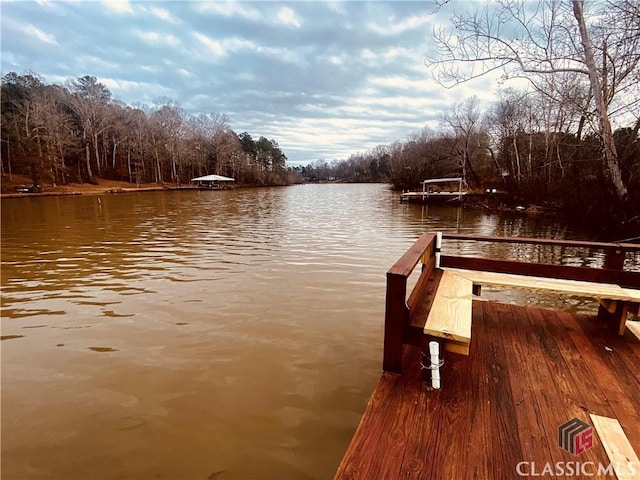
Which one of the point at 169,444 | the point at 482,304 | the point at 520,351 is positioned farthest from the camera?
the point at 482,304

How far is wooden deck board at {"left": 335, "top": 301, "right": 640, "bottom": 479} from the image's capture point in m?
1.61

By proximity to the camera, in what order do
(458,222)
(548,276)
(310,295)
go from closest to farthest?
(548,276) → (310,295) → (458,222)

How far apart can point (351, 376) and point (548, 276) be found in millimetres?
2265

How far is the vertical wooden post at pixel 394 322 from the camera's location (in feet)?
7.21

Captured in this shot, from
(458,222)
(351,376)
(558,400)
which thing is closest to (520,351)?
(558,400)

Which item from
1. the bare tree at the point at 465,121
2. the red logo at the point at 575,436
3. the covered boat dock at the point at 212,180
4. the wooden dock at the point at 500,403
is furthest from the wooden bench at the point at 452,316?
the covered boat dock at the point at 212,180

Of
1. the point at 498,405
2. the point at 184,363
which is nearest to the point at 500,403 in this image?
the point at 498,405

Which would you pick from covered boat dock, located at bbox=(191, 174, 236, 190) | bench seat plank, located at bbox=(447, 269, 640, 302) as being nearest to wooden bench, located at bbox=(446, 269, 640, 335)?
bench seat plank, located at bbox=(447, 269, 640, 302)

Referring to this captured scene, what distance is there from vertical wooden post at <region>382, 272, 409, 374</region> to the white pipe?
0.22m

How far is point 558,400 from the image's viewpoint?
2.09 metres

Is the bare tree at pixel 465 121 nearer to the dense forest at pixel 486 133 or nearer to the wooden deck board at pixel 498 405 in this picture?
the dense forest at pixel 486 133

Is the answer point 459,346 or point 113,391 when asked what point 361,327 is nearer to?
point 459,346

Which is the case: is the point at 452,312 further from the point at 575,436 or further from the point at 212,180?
the point at 212,180

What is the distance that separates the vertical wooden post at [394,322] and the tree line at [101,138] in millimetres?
37029
